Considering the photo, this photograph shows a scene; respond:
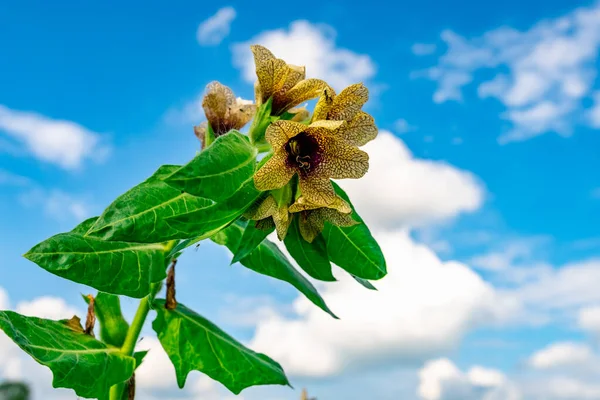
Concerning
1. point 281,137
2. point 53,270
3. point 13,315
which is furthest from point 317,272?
point 13,315

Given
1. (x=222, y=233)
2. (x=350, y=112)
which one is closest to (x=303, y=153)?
(x=350, y=112)

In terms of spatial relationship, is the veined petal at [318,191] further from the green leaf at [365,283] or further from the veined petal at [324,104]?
the green leaf at [365,283]

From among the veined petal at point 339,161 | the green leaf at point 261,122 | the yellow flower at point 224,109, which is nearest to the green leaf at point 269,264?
the yellow flower at point 224,109

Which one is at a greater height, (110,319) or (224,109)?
(224,109)

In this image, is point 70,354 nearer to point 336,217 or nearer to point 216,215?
point 216,215

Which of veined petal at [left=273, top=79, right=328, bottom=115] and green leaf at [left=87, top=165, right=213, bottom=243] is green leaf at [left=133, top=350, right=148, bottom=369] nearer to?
green leaf at [left=87, top=165, right=213, bottom=243]

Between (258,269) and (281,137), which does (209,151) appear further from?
(258,269)
